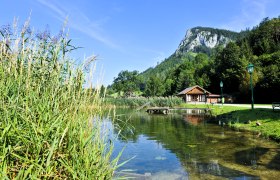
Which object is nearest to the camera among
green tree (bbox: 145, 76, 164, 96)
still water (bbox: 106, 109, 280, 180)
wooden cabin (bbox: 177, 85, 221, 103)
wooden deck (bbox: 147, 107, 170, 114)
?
still water (bbox: 106, 109, 280, 180)

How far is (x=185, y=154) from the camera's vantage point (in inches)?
510

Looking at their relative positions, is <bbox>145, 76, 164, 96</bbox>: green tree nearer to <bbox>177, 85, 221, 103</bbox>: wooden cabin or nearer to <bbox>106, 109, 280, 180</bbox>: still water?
<bbox>177, 85, 221, 103</bbox>: wooden cabin

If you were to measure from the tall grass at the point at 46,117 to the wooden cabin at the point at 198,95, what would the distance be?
67.6m

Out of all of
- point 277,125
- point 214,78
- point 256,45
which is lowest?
point 277,125

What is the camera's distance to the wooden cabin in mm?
69812

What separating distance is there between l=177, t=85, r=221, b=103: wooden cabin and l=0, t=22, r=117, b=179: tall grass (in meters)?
67.6

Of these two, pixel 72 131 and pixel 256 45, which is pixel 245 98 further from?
pixel 72 131

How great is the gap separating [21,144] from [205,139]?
1505 centimetres

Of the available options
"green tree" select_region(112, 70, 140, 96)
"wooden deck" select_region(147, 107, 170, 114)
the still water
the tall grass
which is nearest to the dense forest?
"green tree" select_region(112, 70, 140, 96)

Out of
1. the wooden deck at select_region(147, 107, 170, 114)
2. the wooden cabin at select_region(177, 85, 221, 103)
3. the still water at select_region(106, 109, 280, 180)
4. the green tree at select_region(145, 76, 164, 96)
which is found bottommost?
the still water at select_region(106, 109, 280, 180)

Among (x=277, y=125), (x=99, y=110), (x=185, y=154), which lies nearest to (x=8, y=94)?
(x=99, y=110)

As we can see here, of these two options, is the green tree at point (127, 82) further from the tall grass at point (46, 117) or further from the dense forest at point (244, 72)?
the tall grass at point (46, 117)

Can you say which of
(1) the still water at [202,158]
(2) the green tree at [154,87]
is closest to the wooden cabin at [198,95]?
(2) the green tree at [154,87]

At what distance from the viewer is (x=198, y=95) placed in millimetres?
73625
